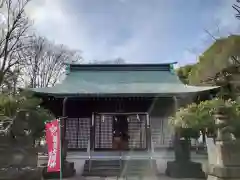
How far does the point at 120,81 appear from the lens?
17734 millimetres

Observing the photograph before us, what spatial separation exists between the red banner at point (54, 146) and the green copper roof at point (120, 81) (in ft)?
21.0

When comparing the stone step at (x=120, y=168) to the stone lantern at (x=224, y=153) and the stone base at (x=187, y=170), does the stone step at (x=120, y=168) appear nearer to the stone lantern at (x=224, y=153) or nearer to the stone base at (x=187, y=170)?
the stone base at (x=187, y=170)

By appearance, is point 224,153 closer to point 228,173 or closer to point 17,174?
point 228,173

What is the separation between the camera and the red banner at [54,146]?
7.79m

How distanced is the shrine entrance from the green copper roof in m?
1.43

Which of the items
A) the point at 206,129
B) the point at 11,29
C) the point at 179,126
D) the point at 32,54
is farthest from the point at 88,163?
the point at 32,54

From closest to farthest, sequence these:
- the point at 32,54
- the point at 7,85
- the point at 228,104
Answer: the point at 228,104, the point at 7,85, the point at 32,54

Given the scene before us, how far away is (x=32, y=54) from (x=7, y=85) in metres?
9.24

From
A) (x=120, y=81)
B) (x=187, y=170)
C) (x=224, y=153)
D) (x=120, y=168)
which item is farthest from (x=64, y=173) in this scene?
(x=120, y=81)

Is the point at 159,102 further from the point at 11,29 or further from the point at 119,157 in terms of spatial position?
the point at 11,29

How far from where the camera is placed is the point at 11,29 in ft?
82.8

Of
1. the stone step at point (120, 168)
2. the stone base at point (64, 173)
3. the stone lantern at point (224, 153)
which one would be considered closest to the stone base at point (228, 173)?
Answer: the stone lantern at point (224, 153)

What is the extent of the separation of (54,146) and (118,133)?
8448 mm

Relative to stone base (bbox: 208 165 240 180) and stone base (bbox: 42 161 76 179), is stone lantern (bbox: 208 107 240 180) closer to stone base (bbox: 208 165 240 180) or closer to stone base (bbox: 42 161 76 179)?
stone base (bbox: 208 165 240 180)
